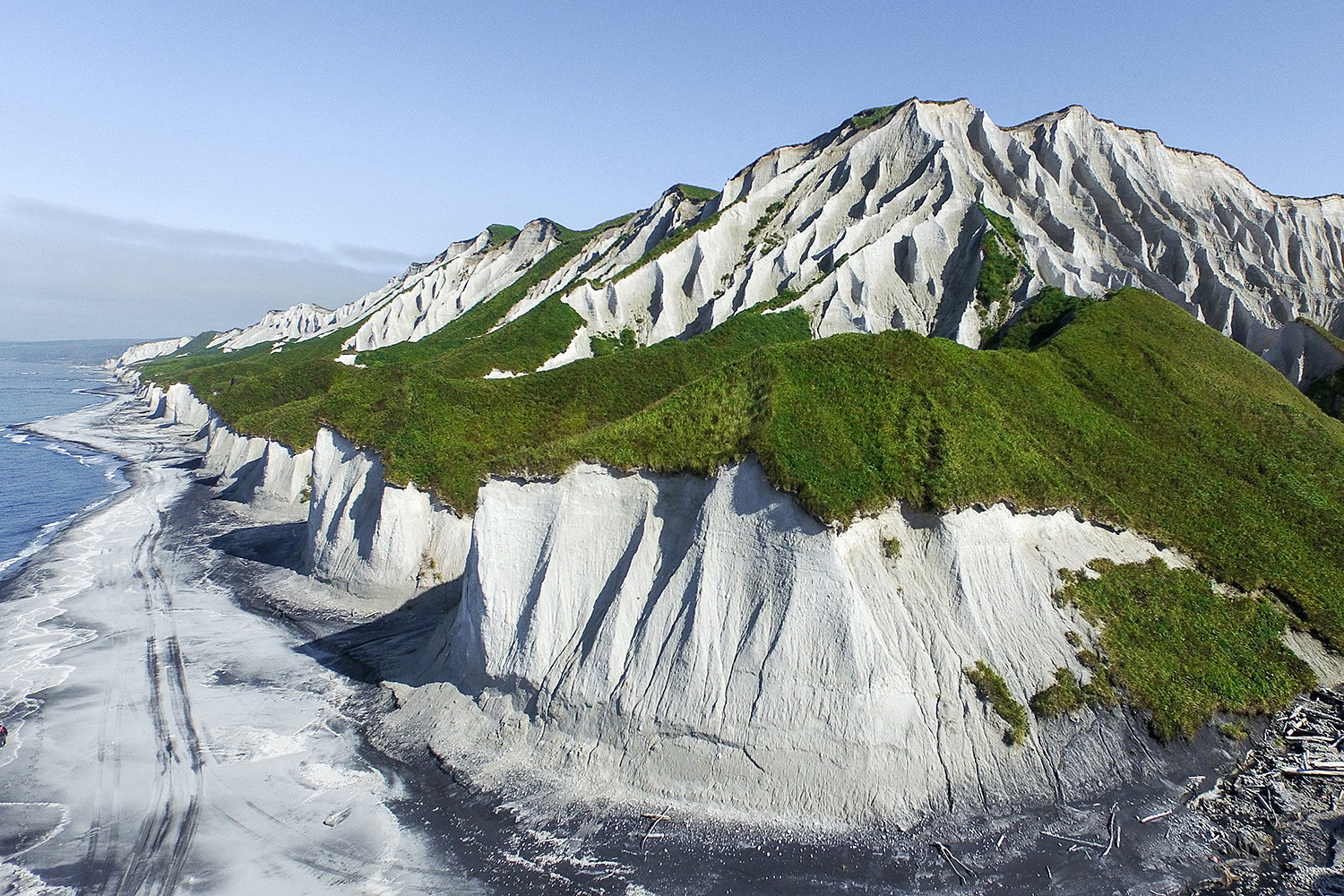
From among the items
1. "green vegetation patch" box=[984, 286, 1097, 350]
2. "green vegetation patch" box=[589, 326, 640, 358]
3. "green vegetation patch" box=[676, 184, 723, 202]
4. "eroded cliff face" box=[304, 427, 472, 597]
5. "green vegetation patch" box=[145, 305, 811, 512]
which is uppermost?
"green vegetation patch" box=[676, 184, 723, 202]

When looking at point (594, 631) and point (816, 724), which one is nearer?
point (816, 724)

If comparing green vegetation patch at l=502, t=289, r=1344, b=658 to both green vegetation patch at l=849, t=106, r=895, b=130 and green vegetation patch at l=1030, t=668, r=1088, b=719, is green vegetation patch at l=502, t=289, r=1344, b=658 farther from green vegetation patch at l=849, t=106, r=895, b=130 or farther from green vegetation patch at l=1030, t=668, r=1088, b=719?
green vegetation patch at l=849, t=106, r=895, b=130

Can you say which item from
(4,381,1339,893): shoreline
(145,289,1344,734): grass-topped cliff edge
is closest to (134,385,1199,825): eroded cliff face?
(4,381,1339,893): shoreline

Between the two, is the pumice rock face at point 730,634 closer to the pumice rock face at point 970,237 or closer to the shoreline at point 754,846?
the shoreline at point 754,846

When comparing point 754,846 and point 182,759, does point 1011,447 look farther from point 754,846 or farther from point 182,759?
point 182,759

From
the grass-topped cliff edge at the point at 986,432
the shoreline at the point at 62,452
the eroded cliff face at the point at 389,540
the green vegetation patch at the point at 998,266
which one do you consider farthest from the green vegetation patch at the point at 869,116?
the shoreline at the point at 62,452

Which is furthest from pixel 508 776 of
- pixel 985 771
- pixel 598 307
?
pixel 598 307

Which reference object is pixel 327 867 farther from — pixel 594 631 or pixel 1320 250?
pixel 1320 250
